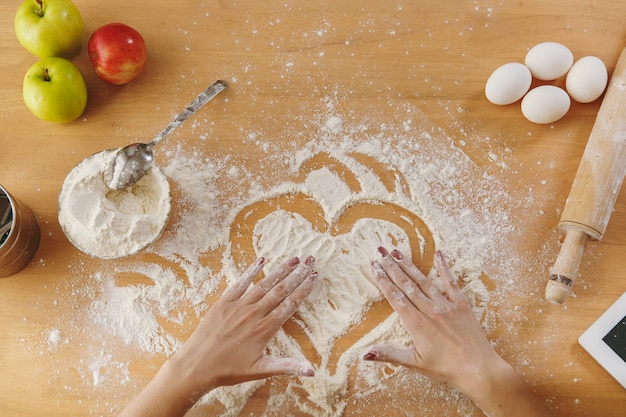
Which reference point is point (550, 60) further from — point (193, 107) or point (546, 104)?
point (193, 107)

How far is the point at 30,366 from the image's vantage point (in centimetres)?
115

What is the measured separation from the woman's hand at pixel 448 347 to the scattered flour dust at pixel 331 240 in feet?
0.15

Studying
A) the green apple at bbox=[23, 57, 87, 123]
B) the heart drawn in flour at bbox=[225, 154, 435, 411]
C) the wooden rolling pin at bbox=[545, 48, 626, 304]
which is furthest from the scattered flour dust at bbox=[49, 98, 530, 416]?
the green apple at bbox=[23, 57, 87, 123]

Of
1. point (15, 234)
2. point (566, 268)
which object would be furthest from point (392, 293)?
point (15, 234)

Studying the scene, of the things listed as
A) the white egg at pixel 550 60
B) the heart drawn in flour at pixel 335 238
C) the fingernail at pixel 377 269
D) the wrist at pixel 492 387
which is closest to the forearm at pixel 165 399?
the heart drawn in flour at pixel 335 238

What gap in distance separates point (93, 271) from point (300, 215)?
49 cm

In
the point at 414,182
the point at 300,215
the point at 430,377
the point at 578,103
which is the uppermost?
the point at 578,103

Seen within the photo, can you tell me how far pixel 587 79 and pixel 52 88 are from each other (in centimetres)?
119

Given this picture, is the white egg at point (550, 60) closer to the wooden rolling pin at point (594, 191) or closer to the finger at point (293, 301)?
the wooden rolling pin at point (594, 191)

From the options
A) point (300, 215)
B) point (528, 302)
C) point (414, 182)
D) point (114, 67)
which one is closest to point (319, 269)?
point (300, 215)

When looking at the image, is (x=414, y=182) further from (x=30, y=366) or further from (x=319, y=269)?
(x=30, y=366)

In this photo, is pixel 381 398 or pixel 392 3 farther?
pixel 392 3

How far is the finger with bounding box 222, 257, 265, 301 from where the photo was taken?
1131 mm

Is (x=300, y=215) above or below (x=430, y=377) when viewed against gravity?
above
